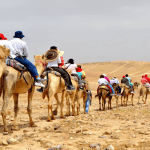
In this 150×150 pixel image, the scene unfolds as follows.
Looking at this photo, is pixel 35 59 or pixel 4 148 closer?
pixel 4 148

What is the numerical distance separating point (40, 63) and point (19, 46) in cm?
192

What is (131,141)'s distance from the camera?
22.3 feet

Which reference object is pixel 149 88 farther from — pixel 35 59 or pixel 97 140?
pixel 97 140

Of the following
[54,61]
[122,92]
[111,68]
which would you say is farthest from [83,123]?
[111,68]

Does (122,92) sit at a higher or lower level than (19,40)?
Answer: lower

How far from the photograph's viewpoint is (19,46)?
28.9ft

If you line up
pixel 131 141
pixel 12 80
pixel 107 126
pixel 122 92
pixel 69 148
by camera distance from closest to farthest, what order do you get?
pixel 69 148 → pixel 131 141 → pixel 12 80 → pixel 107 126 → pixel 122 92

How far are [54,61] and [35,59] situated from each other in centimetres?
126

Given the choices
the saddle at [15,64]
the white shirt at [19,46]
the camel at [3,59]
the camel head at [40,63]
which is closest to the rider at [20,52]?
the white shirt at [19,46]

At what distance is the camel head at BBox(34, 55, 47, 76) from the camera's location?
34.6 feet

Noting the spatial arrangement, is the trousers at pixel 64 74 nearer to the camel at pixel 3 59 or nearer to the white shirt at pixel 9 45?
the white shirt at pixel 9 45

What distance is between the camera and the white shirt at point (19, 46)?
8.78 m

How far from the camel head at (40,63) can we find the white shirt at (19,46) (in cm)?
164

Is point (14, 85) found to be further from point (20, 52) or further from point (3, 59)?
point (20, 52)
